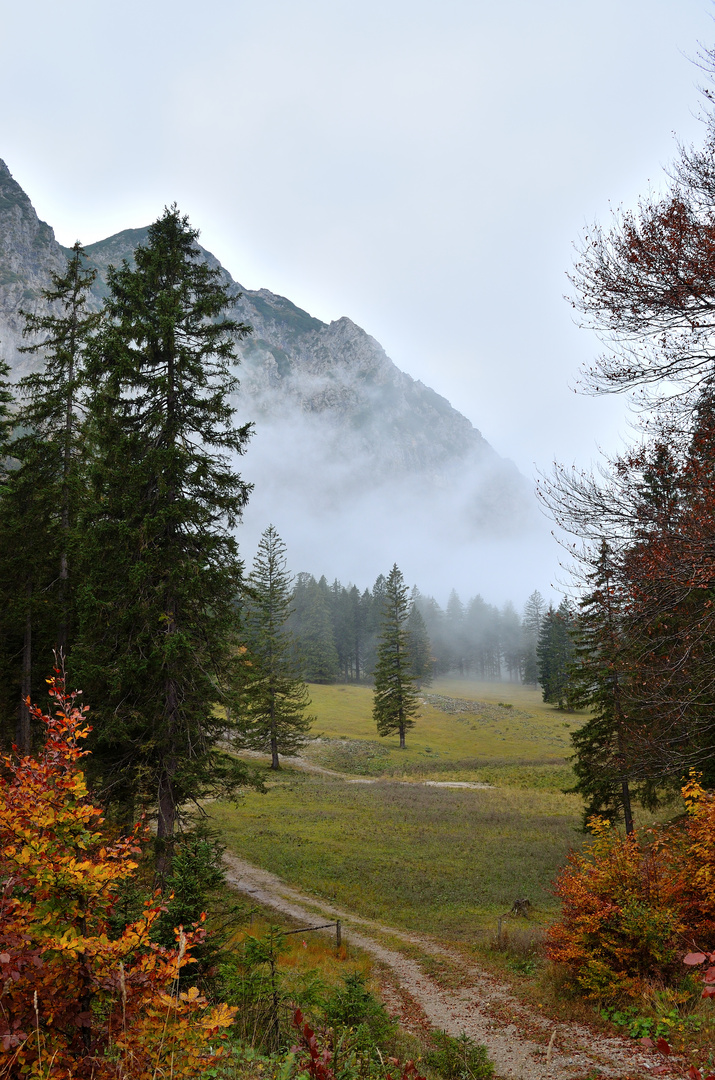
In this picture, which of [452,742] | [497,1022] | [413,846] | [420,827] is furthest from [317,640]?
[497,1022]

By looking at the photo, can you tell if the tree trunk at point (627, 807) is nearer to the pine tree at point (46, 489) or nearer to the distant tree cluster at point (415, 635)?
the pine tree at point (46, 489)

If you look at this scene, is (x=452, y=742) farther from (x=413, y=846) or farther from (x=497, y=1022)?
(x=497, y=1022)

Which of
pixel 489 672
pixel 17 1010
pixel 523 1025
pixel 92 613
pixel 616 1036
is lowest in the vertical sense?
pixel 489 672

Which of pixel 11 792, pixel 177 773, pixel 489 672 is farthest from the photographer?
pixel 489 672

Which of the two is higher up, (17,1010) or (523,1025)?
(17,1010)

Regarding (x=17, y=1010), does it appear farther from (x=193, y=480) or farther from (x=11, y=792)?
(x=193, y=480)

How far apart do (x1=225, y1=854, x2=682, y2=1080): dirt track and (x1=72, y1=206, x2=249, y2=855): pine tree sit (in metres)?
5.63

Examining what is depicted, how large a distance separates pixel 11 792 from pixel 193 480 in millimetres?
10324

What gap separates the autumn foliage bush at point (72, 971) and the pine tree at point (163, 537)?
8373mm

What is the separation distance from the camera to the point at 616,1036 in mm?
7953

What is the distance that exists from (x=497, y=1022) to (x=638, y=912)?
3.19m

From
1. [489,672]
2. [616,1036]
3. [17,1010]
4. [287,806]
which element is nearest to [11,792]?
[17,1010]

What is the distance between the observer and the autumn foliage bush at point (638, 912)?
8.46 meters

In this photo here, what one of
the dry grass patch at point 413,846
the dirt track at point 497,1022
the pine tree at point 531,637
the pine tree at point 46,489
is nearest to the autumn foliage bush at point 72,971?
the dirt track at point 497,1022
